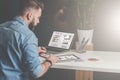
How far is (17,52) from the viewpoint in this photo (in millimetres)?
2096

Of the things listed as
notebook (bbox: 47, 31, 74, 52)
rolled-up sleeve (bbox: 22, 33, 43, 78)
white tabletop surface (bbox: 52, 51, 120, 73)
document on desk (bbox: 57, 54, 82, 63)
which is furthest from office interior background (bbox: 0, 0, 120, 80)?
rolled-up sleeve (bbox: 22, 33, 43, 78)

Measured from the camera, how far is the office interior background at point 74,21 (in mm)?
3238

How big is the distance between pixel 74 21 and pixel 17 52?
4.60ft

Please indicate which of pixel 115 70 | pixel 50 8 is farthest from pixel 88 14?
pixel 115 70

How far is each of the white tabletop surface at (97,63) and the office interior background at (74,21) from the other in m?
0.35

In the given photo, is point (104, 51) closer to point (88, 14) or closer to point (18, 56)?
point (88, 14)

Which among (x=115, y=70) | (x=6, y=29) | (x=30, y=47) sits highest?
(x=6, y=29)

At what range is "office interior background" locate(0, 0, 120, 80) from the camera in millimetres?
3238

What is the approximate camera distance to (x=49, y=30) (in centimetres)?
349

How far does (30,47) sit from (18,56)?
116 mm

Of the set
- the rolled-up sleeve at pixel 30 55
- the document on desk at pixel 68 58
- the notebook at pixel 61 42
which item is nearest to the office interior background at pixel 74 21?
the notebook at pixel 61 42

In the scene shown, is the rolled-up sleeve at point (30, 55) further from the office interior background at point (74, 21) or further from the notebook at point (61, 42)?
the office interior background at point (74, 21)

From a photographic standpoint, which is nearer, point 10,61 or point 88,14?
point 10,61

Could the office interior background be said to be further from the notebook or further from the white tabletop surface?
the white tabletop surface
